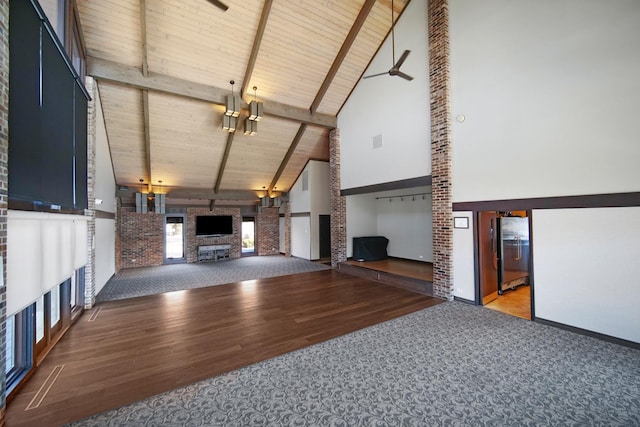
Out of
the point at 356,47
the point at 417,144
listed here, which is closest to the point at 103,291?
the point at 417,144

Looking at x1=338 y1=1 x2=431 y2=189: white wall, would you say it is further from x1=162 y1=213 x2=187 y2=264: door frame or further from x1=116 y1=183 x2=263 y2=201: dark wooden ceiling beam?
A: x1=162 y1=213 x2=187 y2=264: door frame

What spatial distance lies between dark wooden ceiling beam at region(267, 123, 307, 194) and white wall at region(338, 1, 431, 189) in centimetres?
135

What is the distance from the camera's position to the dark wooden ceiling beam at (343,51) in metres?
6.06

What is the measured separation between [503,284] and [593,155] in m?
3.11

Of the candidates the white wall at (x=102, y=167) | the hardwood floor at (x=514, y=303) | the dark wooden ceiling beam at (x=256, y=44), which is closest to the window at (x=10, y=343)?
the white wall at (x=102, y=167)

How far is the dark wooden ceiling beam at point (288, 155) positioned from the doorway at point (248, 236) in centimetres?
184

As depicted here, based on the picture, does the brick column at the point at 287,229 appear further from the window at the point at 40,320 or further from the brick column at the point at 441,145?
the window at the point at 40,320

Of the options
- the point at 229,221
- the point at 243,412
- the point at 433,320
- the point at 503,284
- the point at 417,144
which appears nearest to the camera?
the point at 243,412

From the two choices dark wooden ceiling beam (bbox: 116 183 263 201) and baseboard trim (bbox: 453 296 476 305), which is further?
dark wooden ceiling beam (bbox: 116 183 263 201)

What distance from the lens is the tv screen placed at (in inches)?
434

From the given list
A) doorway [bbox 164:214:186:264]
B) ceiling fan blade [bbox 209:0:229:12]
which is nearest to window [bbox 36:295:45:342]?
ceiling fan blade [bbox 209:0:229:12]

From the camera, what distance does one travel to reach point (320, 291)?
20.1ft

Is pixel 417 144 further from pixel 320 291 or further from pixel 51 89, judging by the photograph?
pixel 51 89

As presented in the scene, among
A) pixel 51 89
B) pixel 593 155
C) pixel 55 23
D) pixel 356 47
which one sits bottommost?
pixel 593 155
